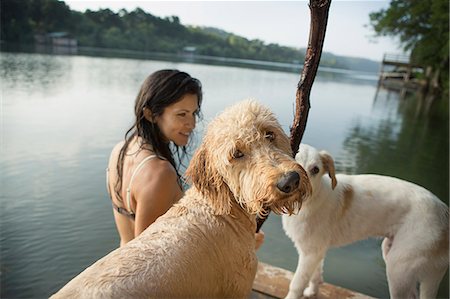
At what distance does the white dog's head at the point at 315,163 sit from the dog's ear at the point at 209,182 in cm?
123

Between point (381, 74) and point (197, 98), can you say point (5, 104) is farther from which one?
point (381, 74)

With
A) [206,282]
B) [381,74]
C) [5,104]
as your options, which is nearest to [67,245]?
[206,282]

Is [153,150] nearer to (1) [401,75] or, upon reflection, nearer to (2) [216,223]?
Answer: (2) [216,223]

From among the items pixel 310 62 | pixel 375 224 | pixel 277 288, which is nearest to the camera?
pixel 310 62

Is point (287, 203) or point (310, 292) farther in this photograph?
point (310, 292)

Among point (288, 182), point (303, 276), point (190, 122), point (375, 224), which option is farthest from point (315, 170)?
point (288, 182)

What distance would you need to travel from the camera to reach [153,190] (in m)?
2.18

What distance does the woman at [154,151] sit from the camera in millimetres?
2207

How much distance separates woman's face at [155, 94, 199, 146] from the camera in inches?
93.3

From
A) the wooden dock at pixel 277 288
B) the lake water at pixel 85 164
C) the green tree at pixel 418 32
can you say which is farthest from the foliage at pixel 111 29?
Result: the wooden dock at pixel 277 288

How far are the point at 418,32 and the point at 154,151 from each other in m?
38.4

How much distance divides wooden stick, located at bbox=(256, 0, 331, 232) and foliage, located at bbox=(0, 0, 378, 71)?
68.5 feet

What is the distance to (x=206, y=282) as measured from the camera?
5.56 ft

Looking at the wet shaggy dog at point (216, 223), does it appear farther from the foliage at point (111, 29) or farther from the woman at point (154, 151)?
the foliage at point (111, 29)
